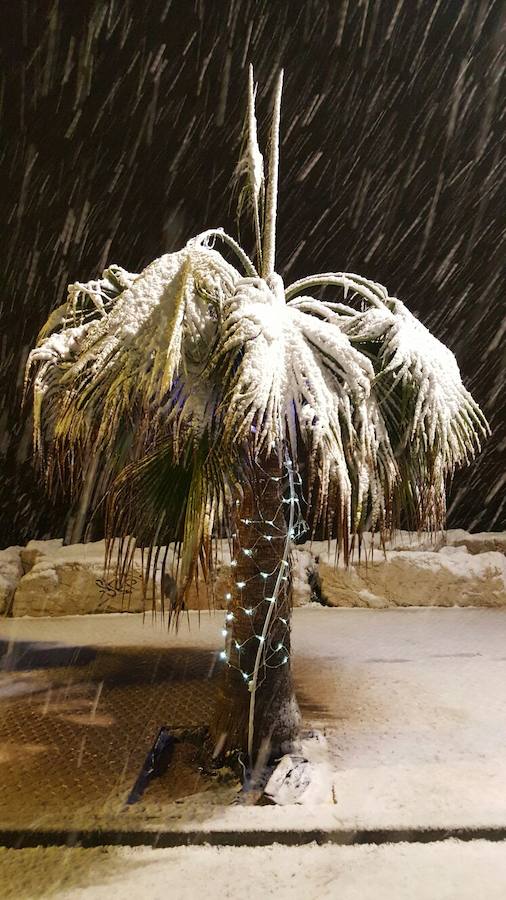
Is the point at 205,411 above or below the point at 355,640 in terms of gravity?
above

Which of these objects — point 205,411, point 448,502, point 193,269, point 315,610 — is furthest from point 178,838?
point 448,502

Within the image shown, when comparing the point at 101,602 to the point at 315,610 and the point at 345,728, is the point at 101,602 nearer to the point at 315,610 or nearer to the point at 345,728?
the point at 315,610

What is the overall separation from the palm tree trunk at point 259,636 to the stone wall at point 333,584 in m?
4.52

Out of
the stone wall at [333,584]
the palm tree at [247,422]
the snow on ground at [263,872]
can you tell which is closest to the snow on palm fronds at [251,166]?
the palm tree at [247,422]

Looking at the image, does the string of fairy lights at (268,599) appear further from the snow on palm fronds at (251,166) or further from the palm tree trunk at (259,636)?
the snow on palm fronds at (251,166)

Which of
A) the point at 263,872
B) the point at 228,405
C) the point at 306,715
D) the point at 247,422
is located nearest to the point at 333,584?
the point at 306,715

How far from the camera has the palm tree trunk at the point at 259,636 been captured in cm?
413

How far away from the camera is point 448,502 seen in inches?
431

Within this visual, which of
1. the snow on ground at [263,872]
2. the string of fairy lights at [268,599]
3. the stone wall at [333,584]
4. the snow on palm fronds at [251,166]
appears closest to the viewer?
the snow on ground at [263,872]

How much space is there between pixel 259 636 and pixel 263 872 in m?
1.29

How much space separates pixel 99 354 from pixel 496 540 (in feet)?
26.8

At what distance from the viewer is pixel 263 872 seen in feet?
10.3

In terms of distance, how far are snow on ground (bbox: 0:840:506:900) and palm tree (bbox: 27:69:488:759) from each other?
0.89m

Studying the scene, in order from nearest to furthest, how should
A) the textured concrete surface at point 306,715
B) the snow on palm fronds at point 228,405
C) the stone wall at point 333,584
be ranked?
the snow on palm fronds at point 228,405 → the textured concrete surface at point 306,715 → the stone wall at point 333,584
